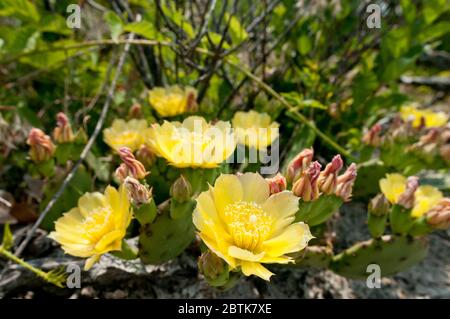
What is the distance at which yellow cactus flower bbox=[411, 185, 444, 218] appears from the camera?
3.92 feet

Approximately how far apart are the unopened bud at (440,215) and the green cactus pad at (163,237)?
1.84 ft

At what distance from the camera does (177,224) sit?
1.05 metres

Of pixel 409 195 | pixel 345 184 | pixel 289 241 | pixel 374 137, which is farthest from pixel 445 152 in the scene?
pixel 289 241

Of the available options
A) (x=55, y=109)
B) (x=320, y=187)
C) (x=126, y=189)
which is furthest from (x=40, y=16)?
(x=320, y=187)

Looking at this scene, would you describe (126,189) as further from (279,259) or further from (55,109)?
(55,109)

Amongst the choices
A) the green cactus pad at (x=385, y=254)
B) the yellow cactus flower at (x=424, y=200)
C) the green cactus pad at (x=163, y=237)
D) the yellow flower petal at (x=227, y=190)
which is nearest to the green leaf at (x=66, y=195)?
the green cactus pad at (x=163, y=237)

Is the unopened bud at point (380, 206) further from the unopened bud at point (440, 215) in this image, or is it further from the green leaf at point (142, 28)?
the green leaf at point (142, 28)

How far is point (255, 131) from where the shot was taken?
46.6 inches

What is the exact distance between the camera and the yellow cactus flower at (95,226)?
0.95m

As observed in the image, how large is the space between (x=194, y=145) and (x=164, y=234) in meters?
0.21

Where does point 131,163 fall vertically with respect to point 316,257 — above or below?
above

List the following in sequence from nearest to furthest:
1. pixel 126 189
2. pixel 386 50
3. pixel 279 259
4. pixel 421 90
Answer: pixel 279 259 < pixel 126 189 < pixel 386 50 < pixel 421 90

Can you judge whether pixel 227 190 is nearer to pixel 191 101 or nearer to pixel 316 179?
pixel 316 179
